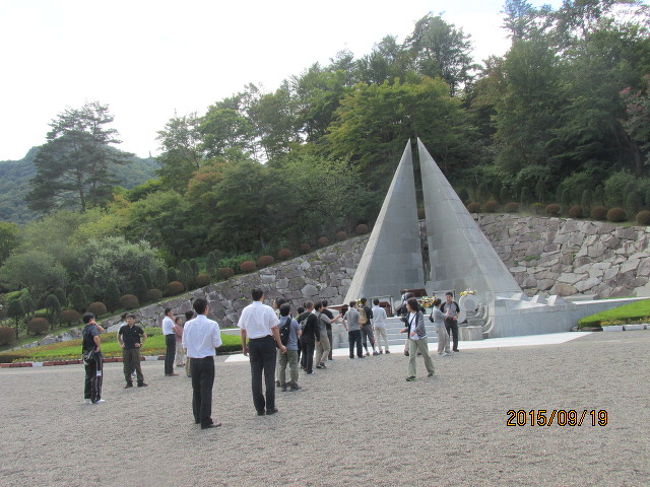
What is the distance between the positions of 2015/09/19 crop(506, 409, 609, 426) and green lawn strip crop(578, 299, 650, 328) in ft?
33.7

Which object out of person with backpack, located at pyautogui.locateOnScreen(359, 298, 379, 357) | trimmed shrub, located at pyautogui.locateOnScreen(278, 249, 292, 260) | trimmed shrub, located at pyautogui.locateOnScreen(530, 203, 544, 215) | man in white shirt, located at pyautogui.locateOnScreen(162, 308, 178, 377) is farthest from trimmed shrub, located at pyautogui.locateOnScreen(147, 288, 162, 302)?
trimmed shrub, located at pyautogui.locateOnScreen(530, 203, 544, 215)

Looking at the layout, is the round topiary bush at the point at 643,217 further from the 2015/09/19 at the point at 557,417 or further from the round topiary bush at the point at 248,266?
the 2015/09/19 at the point at 557,417

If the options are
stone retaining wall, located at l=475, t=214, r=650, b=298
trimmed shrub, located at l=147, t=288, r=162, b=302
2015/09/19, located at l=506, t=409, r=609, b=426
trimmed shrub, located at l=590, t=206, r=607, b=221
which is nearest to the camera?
2015/09/19, located at l=506, t=409, r=609, b=426

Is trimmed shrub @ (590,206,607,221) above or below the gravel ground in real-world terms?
above

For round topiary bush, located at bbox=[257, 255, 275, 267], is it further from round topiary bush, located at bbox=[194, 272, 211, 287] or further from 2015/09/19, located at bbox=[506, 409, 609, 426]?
2015/09/19, located at bbox=[506, 409, 609, 426]

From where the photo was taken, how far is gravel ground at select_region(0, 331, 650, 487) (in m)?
3.95

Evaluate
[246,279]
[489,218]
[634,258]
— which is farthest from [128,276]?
[634,258]

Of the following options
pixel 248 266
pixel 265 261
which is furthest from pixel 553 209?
pixel 248 266

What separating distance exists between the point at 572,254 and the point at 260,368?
21298 millimetres

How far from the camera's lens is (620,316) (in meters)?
14.5

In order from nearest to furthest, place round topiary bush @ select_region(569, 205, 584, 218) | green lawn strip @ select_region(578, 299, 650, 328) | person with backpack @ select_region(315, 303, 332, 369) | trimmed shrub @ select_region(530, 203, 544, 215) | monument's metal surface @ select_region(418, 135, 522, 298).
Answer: person with backpack @ select_region(315, 303, 332, 369)
green lawn strip @ select_region(578, 299, 650, 328)
monument's metal surface @ select_region(418, 135, 522, 298)
round topiary bush @ select_region(569, 205, 584, 218)
trimmed shrub @ select_region(530, 203, 544, 215)

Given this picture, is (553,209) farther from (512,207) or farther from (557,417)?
(557,417)

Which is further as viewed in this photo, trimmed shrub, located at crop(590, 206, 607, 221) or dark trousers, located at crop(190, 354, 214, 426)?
trimmed shrub, located at crop(590, 206, 607, 221)

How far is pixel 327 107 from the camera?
38000 millimetres
